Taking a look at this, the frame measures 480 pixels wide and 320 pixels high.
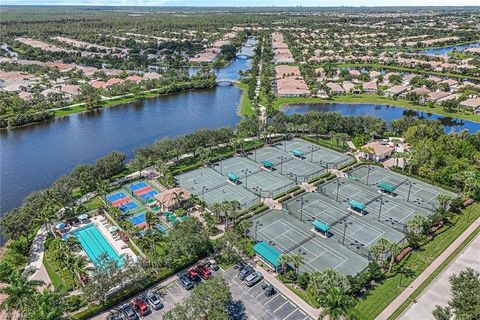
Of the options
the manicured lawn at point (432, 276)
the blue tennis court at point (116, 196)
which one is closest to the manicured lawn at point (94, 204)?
the blue tennis court at point (116, 196)

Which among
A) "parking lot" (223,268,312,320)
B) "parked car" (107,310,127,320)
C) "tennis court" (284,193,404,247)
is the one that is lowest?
"parked car" (107,310,127,320)

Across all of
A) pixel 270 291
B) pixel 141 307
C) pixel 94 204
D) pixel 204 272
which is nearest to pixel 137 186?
pixel 94 204

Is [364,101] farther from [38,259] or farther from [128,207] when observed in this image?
[38,259]

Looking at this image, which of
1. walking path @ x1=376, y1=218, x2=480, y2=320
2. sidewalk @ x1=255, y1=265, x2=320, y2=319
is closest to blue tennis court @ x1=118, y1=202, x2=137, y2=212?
sidewalk @ x1=255, y1=265, x2=320, y2=319

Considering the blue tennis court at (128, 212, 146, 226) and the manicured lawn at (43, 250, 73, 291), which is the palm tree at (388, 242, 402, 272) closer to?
the blue tennis court at (128, 212, 146, 226)

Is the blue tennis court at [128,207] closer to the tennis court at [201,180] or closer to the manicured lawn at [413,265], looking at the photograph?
the tennis court at [201,180]
